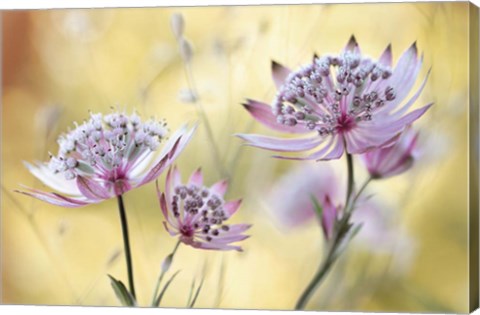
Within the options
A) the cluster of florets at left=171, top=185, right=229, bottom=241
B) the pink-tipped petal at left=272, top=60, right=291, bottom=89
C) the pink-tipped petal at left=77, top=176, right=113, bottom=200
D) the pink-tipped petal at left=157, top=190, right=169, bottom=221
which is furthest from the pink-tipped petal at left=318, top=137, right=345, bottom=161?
the pink-tipped petal at left=77, top=176, right=113, bottom=200

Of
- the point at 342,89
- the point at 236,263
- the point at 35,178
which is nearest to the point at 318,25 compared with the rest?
the point at 342,89

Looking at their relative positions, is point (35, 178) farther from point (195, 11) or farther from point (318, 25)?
point (318, 25)

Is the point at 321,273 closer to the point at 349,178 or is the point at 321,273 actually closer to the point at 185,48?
the point at 349,178

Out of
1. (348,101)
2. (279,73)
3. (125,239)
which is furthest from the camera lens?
(125,239)

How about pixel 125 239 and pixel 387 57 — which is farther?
pixel 125 239

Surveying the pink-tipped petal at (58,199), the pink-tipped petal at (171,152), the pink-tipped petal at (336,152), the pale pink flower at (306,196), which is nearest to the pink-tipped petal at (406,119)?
the pink-tipped petal at (336,152)

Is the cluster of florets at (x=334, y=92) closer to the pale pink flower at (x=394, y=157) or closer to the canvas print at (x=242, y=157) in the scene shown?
the canvas print at (x=242, y=157)

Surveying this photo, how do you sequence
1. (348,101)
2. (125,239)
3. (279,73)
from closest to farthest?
1. (348,101)
2. (279,73)
3. (125,239)

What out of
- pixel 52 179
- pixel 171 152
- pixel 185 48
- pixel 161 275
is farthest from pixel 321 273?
pixel 52 179
